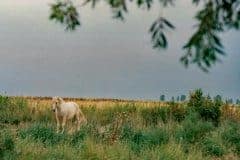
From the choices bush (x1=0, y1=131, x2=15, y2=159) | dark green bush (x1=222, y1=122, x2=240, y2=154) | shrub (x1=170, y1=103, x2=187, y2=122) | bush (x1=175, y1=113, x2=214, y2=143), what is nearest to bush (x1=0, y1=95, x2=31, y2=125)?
shrub (x1=170, y1=103, x2=187, y2=122)

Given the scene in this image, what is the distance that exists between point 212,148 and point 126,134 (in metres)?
2.09

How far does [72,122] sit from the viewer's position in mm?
25125

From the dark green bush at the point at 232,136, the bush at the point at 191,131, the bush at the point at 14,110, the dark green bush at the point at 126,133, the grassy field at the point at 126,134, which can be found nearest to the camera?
the grassy field at the point at 126,134

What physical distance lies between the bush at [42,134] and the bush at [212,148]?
2.95 meters

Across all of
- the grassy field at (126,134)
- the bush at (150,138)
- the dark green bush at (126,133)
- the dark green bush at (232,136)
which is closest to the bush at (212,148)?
the grassy field at (126,134)

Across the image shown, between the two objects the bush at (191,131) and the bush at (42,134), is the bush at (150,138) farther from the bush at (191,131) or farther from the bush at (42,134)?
the bush at (42,134)

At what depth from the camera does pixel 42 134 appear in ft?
54.4

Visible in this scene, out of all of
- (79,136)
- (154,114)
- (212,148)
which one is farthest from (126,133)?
(154,114)

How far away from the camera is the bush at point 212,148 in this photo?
15578 millimetres

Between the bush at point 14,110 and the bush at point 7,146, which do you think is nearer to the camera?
the bush at point 7,146

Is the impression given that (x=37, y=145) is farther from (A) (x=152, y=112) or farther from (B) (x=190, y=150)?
(A) (x=152, y=112)

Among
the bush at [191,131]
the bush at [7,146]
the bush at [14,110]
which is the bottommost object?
the bush at [7,146]

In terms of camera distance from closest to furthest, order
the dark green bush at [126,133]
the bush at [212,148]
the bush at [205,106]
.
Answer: the bush at [212,148], the dark green bush at [126,133], the bush at [205,106]

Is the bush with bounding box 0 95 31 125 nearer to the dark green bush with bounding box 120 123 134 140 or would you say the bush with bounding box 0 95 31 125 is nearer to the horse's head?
the horse's head
